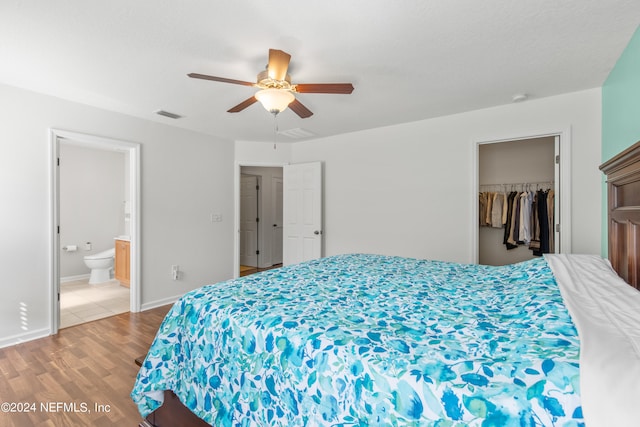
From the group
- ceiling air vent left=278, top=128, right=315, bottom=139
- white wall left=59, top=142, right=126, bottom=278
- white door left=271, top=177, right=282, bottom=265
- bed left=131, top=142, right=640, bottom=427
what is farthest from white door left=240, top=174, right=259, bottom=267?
bed left=131, top=142, right=640, bottom=427

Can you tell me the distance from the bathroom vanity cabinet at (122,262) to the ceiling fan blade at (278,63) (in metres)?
3.73

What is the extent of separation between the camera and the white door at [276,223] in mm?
6238

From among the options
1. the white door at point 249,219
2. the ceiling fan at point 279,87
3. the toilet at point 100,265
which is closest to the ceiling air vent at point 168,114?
the ceiling fan at point 279,87

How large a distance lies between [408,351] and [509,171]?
402 cm

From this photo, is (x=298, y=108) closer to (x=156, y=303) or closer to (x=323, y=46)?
(x=323, y=46)

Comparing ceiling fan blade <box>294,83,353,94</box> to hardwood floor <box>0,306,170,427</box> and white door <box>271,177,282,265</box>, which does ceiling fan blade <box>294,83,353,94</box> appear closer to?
hardwood floor <box>0,306,170,427</box>

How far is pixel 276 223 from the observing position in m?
6.29

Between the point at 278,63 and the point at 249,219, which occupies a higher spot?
the point at 278,63

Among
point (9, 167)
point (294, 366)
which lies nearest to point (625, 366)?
point (294, 366)

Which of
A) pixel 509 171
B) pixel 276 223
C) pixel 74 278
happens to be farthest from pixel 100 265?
pixel 509 171

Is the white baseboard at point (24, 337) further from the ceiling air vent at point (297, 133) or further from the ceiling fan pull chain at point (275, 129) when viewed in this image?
the ceiling air vent at point (297, 133)

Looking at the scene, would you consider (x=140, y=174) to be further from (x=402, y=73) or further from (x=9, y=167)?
(x=402, y=73)

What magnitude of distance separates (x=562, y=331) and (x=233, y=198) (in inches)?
167

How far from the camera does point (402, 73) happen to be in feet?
7.84
